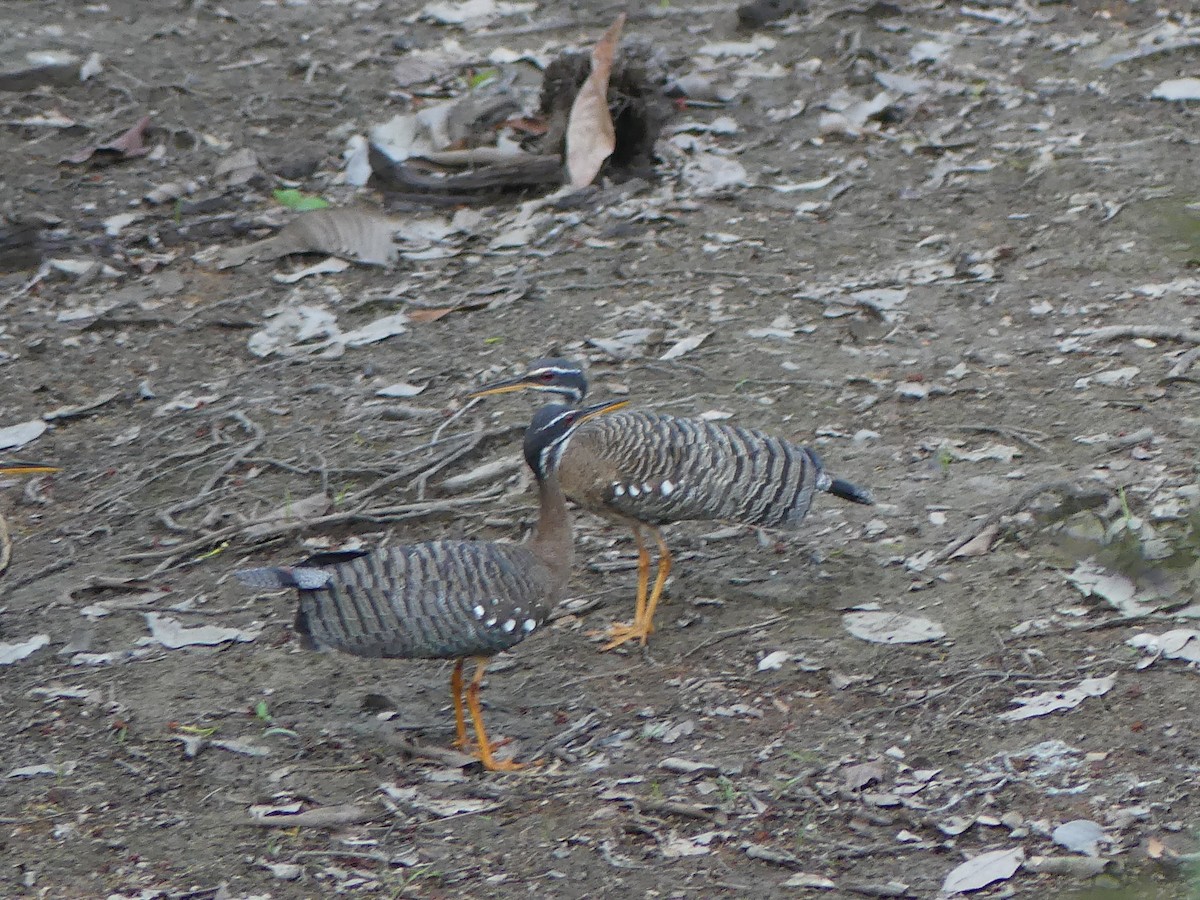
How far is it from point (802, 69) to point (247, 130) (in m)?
3.84

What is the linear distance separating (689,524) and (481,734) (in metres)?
1.77

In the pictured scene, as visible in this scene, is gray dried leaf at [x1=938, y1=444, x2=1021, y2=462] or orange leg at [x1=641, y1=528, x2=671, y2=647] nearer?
orange leg at [x1=641, y1=528, x2=671, y2=647]

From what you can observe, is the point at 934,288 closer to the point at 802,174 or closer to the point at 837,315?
the point at 837,315

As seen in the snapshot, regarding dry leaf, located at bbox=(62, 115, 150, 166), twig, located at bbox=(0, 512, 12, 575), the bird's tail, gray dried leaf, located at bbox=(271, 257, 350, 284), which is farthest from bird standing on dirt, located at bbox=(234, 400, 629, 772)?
dry leaf, located at bbox=(62, 115, 150, 166)

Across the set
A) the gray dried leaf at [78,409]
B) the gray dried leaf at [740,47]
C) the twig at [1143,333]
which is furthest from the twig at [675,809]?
the gray dried leaf at [740,47]

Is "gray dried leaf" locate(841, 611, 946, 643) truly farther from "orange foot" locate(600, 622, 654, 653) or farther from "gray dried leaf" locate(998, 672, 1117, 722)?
"orange foot" locate(600, 622, 654, 653)

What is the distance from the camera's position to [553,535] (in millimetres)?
4699

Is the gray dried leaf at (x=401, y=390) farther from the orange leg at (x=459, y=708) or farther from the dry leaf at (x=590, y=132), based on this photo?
the orange leg at (x=459, y=708)

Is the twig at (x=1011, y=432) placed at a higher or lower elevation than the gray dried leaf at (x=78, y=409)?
lower

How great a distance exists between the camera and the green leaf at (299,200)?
8.81 metres

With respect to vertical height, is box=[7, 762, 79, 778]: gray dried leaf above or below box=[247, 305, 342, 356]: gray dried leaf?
below

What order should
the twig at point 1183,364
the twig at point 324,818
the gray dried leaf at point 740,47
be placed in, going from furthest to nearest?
1. the gray dried leaf at point 740,47
2. the twig at point 1183,364
3. the twig at point 324,818

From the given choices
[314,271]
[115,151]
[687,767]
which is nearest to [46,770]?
[687,767]

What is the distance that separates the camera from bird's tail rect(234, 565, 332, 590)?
4.28 metres
